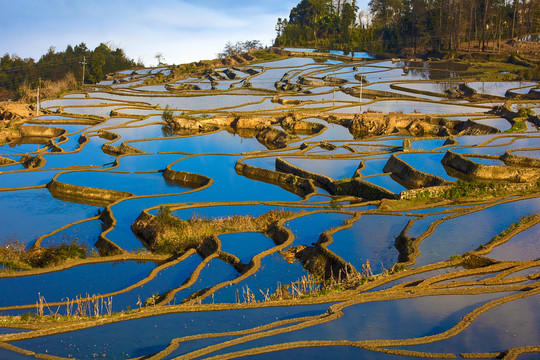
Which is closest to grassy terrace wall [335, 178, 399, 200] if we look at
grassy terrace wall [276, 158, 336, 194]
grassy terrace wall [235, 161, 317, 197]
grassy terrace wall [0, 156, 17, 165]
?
grassy terrace wall [276, 158, 336, 194]

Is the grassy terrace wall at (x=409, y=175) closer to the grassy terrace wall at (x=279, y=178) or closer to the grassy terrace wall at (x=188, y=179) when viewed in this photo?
the grassy terrace wall at (x=279, y=178)

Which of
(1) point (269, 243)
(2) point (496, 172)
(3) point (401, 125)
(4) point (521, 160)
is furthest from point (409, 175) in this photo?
(3) point (401, 125)

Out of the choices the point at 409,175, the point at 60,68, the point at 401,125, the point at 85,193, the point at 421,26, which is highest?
the point at 421,26

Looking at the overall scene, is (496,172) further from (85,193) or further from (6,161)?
(6,161)

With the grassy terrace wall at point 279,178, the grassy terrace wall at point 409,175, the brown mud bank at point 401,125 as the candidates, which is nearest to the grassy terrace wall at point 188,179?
the grassy terrace wall at point 279,178

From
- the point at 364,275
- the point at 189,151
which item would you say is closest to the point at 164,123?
the point at 189,151

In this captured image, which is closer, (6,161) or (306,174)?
(306,174)

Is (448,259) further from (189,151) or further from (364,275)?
(189,151)

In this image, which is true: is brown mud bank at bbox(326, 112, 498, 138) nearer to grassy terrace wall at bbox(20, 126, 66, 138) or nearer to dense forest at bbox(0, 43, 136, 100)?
grassy terrace wall at bbox(20, 126, 66, 138)
